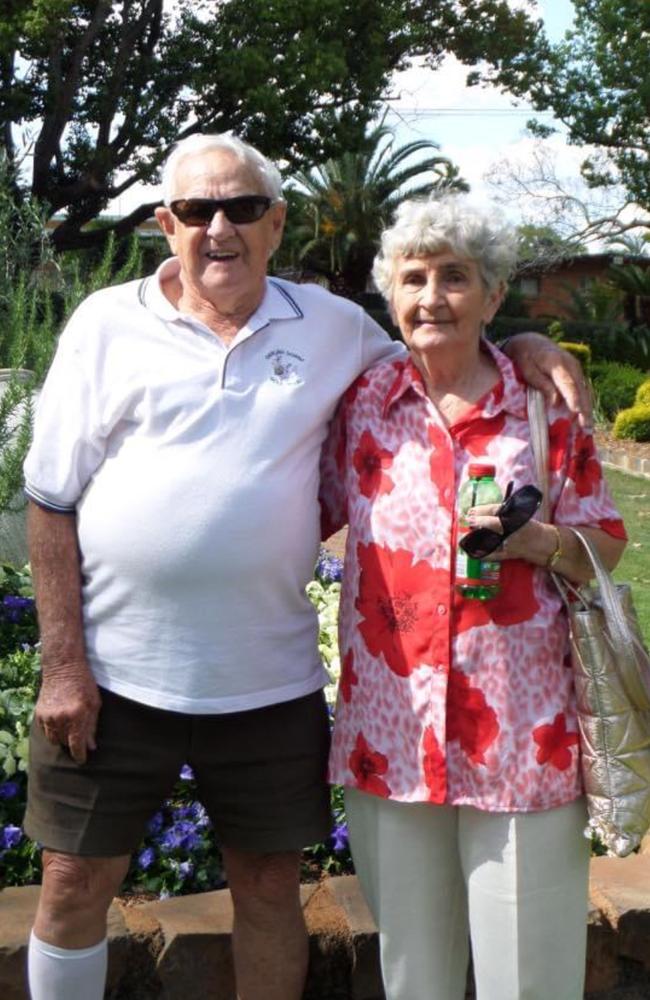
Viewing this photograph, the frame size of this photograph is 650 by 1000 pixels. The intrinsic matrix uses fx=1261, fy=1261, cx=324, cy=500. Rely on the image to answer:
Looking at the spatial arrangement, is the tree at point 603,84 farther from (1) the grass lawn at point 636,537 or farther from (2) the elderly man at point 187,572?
(2) the elderly man at point 187,572

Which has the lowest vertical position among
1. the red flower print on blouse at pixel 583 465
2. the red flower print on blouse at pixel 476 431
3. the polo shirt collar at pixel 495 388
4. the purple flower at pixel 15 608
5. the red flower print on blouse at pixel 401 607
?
the purple flower at pixel 15 608

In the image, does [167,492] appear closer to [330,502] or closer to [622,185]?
[330,502]

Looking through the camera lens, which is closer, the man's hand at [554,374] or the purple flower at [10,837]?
the man's hand at [554,374]

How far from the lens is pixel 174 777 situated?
9.04 ft

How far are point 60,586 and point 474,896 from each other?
108 centimetres

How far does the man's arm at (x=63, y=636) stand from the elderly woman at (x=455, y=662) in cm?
54

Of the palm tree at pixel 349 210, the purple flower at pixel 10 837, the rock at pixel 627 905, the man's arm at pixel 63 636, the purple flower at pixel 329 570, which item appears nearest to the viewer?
the man's arm at pixel 63 636

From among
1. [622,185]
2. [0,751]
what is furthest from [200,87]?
[0,751]

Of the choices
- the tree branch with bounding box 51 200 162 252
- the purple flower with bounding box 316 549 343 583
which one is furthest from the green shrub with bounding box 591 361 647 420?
the purple flower with bounding box 316 549 343 583

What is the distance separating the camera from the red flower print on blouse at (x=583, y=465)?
8.57 feet

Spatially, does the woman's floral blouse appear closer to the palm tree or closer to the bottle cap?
the bottle cap

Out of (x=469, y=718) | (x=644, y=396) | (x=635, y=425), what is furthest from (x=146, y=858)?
(x=644, y=396)

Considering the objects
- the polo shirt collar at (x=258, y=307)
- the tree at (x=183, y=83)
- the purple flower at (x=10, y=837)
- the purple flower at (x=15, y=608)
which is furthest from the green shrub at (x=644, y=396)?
the polo shirt collar at (x=258, y=307)

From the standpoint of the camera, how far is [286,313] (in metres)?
2.80
